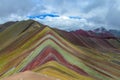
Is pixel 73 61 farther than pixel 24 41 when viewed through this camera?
No

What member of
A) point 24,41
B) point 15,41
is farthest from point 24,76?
point 15,41

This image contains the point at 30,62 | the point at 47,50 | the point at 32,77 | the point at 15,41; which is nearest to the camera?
the point at 32,77

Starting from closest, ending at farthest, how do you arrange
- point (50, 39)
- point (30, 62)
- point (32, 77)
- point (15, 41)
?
point (32, 77)
point (30, 62)
point (50, 39)
point (15, 41)

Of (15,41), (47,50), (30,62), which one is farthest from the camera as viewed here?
(15,41)

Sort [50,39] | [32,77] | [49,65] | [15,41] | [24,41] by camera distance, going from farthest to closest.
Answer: [15,41] < [24,41] < [50,39] < [49,65] < [32,77]

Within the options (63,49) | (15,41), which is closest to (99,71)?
(63,49)

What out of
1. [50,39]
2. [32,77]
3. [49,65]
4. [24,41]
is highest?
[24,41]

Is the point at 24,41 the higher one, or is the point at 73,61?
the point at 24,41

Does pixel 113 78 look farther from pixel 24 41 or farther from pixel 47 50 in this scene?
pixel 24 41

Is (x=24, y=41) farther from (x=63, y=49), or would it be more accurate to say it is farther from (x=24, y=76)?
(x=24, y=76)

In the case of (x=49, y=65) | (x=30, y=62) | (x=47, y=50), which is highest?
(x=47, y=50)
